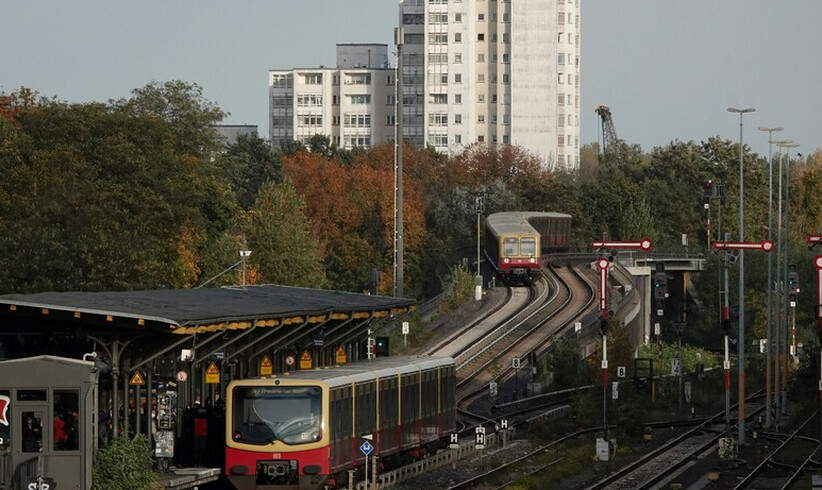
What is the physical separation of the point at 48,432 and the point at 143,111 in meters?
73.4

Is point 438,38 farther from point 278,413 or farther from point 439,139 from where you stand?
point 278,413

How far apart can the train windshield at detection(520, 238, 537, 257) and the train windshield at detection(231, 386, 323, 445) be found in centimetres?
6139

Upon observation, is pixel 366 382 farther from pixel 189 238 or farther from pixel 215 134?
pixel 215 134

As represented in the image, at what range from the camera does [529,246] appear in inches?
3691

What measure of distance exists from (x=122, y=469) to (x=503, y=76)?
151866 mm

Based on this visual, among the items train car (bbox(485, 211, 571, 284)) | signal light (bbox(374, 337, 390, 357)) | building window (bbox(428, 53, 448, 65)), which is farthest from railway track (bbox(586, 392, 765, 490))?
building window (bbox(428, 53, 448, 65))

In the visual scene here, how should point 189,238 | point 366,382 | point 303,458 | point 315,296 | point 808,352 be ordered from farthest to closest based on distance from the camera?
point 189,238 → point 808,352 → point 315,296 → point 366,382 → point 303,458

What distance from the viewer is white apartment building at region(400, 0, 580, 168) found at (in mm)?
177375

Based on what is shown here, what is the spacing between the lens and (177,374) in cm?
3388

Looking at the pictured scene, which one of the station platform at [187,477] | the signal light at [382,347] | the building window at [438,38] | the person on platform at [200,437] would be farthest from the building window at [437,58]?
the station platform at [187,477]

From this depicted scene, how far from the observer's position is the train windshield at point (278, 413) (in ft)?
108

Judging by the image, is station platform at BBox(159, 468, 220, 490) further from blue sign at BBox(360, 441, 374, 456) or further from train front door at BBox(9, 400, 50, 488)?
blue sign at BBox(360, 441, 374, 456)

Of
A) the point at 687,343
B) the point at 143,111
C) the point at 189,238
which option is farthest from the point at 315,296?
the point at 687,343

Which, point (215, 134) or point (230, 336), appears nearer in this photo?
point (230, 336)
